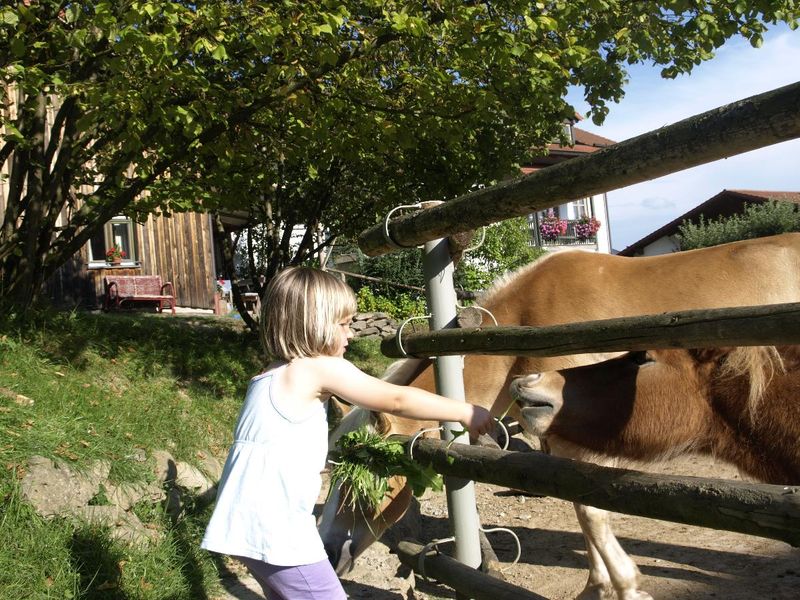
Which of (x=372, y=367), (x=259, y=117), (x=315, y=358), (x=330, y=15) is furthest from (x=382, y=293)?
(x=315, y=358)

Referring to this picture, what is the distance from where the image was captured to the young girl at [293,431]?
225 centimetres

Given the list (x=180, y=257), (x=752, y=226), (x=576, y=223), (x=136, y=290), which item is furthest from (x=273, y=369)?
(x=576, y=223)

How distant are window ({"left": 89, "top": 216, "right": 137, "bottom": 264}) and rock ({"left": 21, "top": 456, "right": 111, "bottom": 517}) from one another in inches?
474

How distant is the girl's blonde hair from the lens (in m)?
2.40

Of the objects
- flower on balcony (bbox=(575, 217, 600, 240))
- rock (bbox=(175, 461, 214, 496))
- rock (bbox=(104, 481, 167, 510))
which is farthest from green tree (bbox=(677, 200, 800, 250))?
rock (bbox=(104, 481, 167, 510))

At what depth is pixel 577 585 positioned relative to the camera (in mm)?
4395

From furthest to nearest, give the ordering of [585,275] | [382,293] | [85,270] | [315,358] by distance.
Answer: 1. [382,293]
2. [85,270]
3. [585,275]
4. [315,358]

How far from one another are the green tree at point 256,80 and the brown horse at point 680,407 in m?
3.48

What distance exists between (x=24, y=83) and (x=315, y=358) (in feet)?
12.5

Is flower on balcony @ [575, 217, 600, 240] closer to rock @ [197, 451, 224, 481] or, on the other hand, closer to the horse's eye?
rock @ [197, 451, 224, 481]

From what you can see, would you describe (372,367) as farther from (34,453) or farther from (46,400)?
(34,453)

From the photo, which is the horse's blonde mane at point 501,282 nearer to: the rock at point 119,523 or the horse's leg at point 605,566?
the horse's leg at point 605,566

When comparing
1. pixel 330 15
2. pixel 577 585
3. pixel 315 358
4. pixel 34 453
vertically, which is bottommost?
pixel 577 585

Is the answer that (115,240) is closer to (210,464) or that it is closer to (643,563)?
(210,464)
